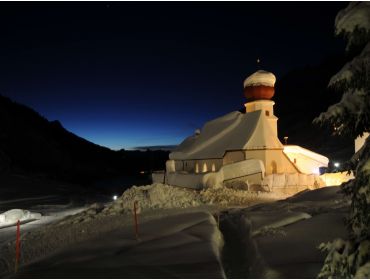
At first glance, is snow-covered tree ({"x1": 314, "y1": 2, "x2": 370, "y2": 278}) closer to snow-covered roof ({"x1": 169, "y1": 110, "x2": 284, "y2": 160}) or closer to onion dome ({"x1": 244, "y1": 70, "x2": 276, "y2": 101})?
snow-covered roof ({"x1": 169, "y1": 110, "x2": 284, "y2": 160})

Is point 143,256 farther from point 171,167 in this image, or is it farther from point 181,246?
point 171,167

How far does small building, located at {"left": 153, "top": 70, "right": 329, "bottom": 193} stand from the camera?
31.9 meters

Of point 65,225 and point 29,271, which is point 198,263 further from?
point 65,225

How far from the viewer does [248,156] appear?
34.8 metres

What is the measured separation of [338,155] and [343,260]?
282 ft

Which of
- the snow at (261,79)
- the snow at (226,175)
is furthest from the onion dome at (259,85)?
the snow at (226,175)

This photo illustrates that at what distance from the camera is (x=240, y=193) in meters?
27.9

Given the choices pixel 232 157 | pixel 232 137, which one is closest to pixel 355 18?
pixel 232 157

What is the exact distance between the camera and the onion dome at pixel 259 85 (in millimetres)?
41938

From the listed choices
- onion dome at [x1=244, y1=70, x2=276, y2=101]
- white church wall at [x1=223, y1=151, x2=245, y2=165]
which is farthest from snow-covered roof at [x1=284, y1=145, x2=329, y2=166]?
onion dome at [x1=244, y1=70, x2=276, y2=101]

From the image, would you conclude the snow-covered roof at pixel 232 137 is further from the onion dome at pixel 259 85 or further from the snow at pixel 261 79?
the snow at pixel 261 79

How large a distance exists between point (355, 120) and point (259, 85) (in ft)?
121

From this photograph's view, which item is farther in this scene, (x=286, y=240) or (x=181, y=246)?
(x=181, y=246)

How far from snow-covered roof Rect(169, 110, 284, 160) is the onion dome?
3.24m
